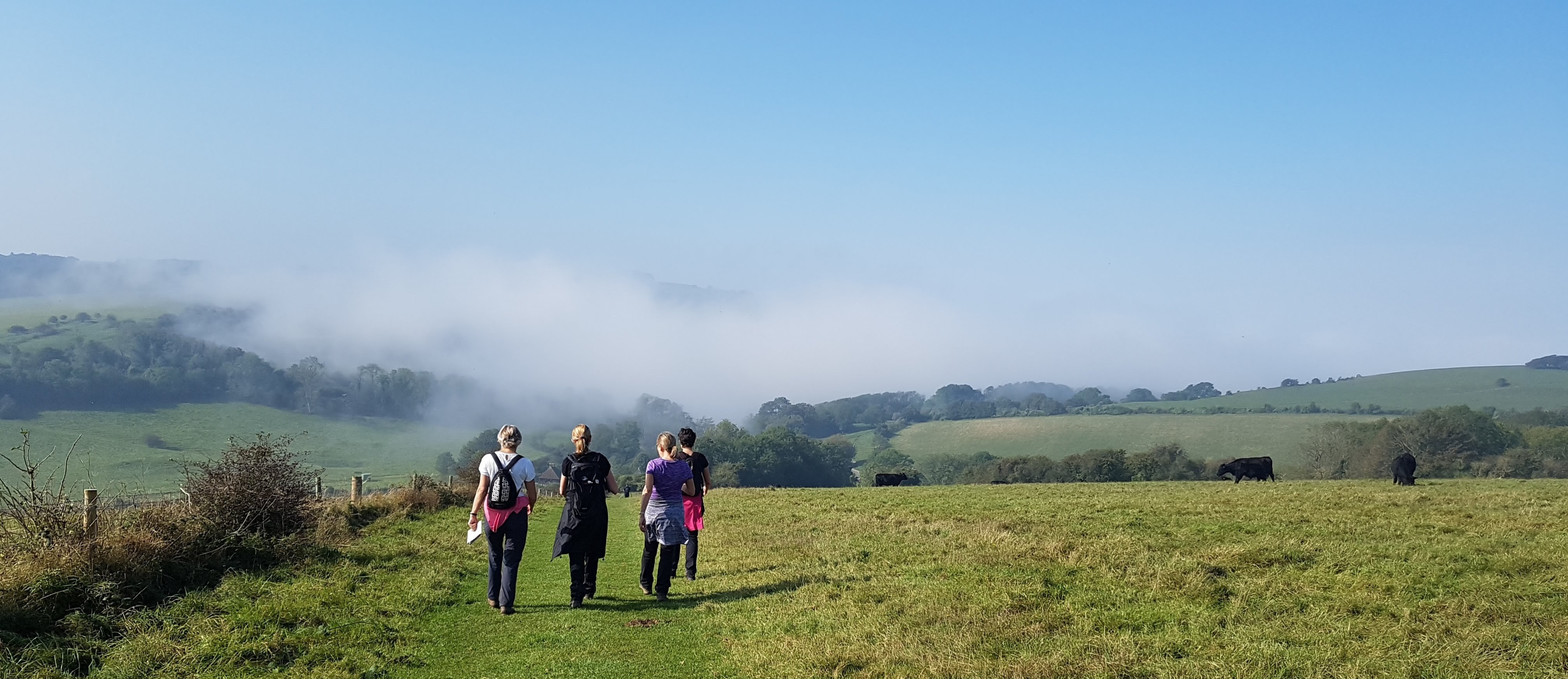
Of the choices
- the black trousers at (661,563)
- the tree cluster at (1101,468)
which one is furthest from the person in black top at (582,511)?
the tree cluster at (1101,468)

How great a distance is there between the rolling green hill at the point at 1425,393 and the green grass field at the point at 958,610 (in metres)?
124

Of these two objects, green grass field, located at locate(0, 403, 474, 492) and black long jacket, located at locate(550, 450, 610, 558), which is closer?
black long jacket, located at locate(550, 450, 610, 558)

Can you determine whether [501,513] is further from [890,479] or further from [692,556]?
[890,479]

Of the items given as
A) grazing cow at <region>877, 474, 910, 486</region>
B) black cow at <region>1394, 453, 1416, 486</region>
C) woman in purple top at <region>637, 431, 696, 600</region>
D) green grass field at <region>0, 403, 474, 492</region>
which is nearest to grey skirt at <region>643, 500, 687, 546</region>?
woman in purple top at <region>637, 431, 696, 600</region>

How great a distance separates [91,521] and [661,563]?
679 centimetres

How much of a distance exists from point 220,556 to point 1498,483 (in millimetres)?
35853

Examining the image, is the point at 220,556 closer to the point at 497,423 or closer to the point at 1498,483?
the point at 1498,483

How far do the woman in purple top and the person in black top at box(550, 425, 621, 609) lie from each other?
0.51 m

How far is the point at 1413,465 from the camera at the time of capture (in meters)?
31.3

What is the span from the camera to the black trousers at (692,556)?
498 inches

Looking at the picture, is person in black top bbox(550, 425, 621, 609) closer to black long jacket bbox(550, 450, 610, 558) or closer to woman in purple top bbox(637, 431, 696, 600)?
black long jacket bbox(550, 450, 610, 558)

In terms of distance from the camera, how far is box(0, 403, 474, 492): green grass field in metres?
91.6

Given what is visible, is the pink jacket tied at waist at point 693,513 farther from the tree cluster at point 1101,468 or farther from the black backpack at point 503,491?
the tree cluster at point 1101,468

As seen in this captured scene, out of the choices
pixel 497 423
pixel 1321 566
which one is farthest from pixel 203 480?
pixel 497 423
